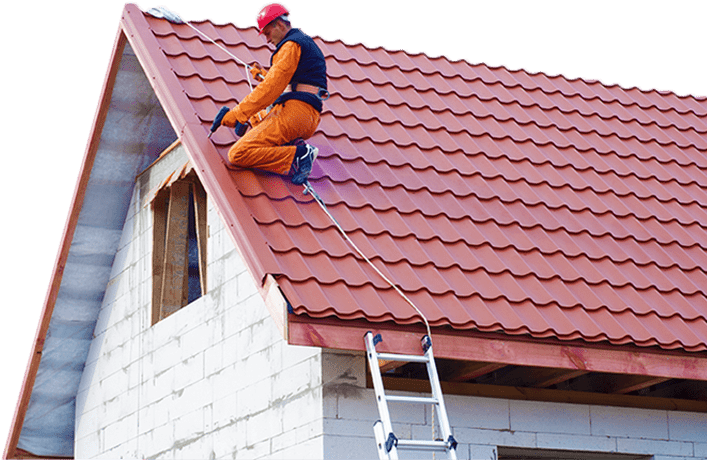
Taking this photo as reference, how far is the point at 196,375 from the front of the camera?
862cm

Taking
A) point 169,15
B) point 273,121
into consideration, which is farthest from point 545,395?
point 169,15

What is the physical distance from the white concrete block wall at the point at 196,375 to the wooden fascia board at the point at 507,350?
0.65 meters

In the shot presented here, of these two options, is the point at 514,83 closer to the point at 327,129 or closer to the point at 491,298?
the point at 327,129

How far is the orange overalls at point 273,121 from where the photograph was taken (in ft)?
24.5

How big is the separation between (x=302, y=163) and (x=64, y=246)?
3.69 meters

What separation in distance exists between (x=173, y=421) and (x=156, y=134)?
9.21ft

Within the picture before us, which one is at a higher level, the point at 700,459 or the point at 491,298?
the point at 491,298

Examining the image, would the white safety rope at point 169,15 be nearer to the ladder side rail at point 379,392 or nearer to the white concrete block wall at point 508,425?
the white concrete block wall at point 508,425

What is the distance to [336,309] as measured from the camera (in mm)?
6387

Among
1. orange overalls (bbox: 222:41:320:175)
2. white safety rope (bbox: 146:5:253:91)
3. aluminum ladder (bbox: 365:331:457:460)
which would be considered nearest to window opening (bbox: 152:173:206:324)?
white safety rope (bbox: 146:5:253:91)

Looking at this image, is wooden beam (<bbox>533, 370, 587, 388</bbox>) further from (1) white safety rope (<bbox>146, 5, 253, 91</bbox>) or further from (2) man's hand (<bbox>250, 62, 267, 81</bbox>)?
(1) white safety rope (<bbox>146, 5, 253, 91</bbox>)

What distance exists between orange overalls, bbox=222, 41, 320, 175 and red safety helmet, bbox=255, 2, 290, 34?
26 centimetres

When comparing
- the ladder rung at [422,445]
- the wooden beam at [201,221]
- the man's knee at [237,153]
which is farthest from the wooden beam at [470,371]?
the wooden beam at [201,221]

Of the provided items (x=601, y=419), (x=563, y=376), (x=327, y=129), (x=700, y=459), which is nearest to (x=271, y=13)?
Answer: (x=327, y=129)
